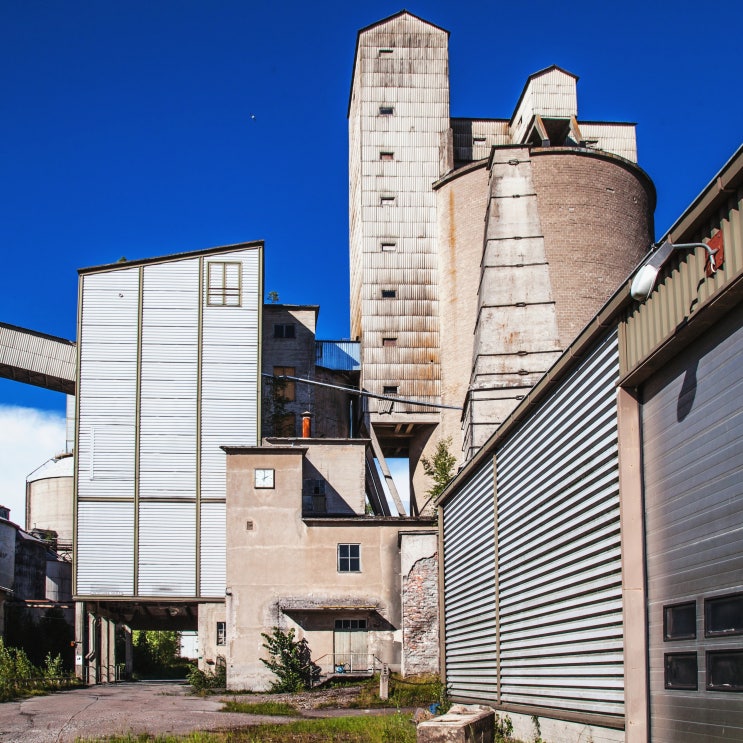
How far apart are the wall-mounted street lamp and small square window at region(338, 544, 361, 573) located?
22922mm

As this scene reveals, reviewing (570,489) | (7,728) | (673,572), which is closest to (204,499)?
(7,728)

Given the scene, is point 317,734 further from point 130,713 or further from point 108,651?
point 108,651

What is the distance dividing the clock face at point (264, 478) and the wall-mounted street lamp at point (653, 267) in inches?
945

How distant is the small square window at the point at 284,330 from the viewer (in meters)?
48.6

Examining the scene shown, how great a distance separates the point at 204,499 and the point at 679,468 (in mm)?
29417

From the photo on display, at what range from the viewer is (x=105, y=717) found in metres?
20.7

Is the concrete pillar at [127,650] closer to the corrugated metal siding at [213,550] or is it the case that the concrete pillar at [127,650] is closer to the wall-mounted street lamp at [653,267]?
the corrugated metal siding at [213,550]

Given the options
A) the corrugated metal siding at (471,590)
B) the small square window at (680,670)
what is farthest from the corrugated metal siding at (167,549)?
the small square window at (680,670)

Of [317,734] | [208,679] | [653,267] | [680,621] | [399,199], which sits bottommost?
[208,679]

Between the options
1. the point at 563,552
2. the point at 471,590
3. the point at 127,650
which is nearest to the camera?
the point at 563,552

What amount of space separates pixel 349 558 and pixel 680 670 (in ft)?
72.9

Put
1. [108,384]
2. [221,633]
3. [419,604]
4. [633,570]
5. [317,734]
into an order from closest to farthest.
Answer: [633,570] < [317,734] < [419,604] < [221,633] < [108,384]

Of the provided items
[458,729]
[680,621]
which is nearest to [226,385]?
[458,729]

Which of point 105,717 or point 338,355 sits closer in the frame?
point 105,717
